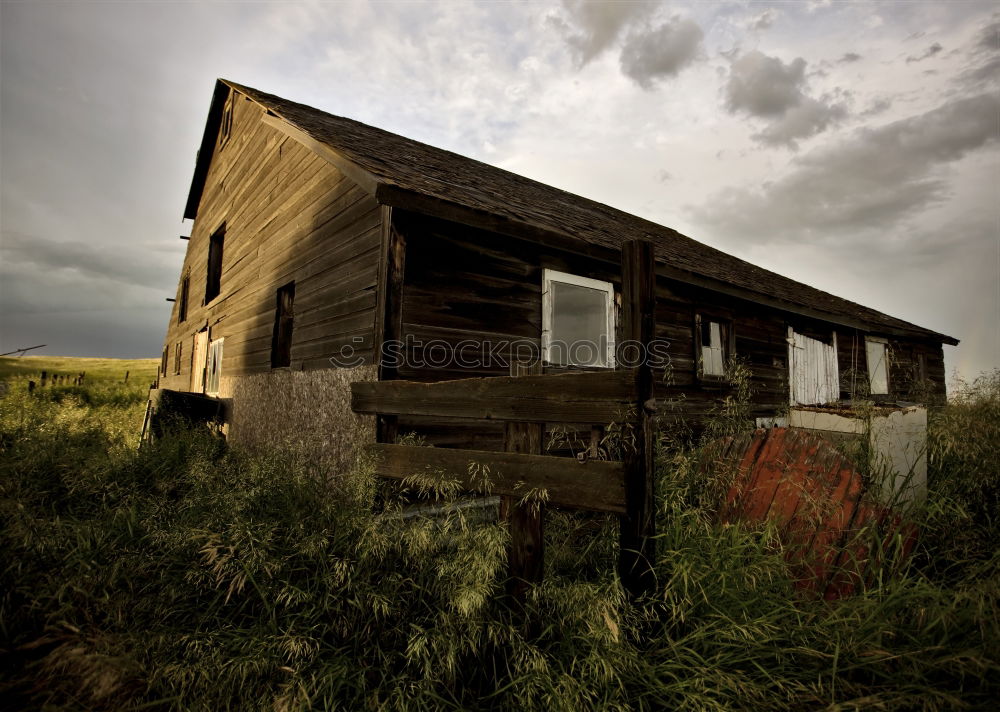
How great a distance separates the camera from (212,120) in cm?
1252

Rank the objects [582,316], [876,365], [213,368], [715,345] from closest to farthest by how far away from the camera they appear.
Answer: [582,316] < [715,345] < [213,368] < [876,365]

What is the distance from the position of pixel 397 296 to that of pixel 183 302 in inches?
A: 486

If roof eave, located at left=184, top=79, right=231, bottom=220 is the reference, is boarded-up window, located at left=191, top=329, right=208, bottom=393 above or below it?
below

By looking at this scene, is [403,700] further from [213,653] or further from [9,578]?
[9,578]

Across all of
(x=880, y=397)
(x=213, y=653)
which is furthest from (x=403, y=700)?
(x=880, y=397)

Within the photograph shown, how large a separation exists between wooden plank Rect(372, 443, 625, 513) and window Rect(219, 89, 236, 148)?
11.6 m

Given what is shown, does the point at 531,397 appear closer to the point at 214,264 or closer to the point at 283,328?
the point at 283,328

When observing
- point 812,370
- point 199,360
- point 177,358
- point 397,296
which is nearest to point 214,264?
point 199,360

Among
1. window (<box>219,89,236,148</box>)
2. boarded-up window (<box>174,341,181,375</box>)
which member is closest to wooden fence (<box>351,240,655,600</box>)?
window (<box>219,89,236,148</box>)

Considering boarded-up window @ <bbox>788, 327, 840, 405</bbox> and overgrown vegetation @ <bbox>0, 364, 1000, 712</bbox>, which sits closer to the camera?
overgrown vegetation @ <bbox>0, 364, 1000, 712</bbox>

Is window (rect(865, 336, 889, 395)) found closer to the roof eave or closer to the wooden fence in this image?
the wooden fence

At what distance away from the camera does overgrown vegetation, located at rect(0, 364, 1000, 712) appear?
1.93m

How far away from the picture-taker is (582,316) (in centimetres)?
920

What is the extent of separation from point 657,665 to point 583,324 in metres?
7.42
